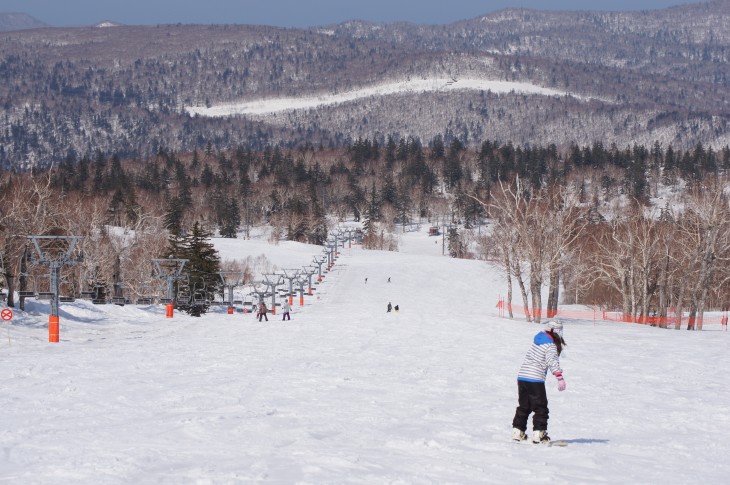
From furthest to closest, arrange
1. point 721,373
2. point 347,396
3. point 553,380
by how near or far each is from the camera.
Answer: point 721,373 → point 553,380 → point 347,396

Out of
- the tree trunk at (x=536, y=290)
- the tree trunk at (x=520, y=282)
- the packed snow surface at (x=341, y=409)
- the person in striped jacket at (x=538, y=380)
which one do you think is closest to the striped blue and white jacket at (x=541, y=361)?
the person in striped jacket at (x=538, y=380)

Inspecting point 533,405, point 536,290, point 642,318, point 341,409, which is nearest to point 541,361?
point 533,405

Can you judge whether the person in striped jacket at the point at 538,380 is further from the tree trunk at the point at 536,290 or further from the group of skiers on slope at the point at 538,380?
the tree trunk at the point at 536,290

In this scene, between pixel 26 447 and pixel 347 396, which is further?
pixel 347 396

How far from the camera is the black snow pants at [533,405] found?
12.8m

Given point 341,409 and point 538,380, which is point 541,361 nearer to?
point 538,380

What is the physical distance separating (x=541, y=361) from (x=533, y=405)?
66 cm

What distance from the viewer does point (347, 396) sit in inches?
701

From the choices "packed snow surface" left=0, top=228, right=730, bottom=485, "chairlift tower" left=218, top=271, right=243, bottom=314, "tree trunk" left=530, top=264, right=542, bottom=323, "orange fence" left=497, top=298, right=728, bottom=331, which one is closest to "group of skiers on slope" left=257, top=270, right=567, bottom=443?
"packed snow surface" left=0, top=228, right=730, bottom=485

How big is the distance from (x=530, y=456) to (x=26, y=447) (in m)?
6.71

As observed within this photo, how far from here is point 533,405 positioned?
42.2 feet

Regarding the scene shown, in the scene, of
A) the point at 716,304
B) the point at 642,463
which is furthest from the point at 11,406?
the point at 716,304

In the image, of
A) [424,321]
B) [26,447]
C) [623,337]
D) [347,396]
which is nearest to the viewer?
[26,447]

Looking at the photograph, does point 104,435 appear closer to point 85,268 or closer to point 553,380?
point 553,380
